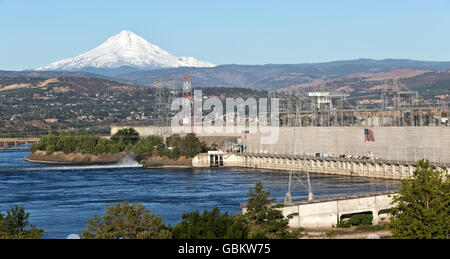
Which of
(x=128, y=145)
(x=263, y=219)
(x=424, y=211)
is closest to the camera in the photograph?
(x=424, y=211)

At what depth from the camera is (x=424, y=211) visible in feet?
75.6

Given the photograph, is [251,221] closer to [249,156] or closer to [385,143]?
[385,143]

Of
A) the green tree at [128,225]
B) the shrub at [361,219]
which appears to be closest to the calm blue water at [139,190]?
the shrub at [361,219]

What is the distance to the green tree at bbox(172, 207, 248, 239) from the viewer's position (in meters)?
22.2

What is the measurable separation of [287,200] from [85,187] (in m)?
24.8

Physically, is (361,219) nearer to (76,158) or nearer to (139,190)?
(139,190)

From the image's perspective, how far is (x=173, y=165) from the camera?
263ft

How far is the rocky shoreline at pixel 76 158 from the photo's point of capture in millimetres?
91188

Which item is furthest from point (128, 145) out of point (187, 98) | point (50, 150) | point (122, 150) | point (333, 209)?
point (333, 209)

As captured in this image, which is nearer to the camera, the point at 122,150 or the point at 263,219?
Result: the point at 263,219

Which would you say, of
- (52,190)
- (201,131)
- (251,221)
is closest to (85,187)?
(52,190)

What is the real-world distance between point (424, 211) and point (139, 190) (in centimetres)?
3251

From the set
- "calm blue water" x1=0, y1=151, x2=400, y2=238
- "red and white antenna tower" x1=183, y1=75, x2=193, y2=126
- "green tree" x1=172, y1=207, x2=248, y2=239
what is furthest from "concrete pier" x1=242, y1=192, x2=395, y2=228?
"red and white antenna tower" x1=183, y1=75, x2=193, y2=126

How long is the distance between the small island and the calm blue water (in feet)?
19.5
